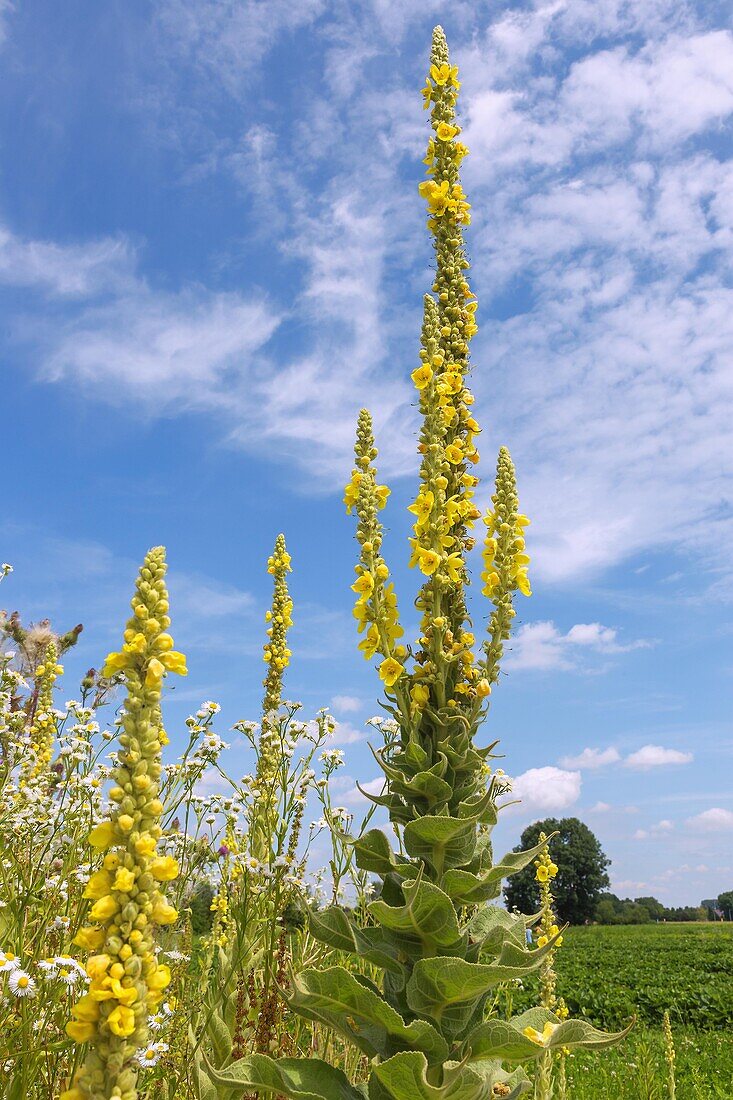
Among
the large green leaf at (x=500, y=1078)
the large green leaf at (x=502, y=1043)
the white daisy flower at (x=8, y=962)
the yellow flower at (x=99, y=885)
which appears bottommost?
the large green leaf at (x=500, y=1078)

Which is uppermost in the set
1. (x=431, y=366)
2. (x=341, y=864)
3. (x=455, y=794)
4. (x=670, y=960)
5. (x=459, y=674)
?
(x=431, y=366)

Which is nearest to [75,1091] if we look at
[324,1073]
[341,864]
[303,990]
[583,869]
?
[303,990]

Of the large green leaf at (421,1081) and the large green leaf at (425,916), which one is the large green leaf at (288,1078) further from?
the large green leaf at (425,916)

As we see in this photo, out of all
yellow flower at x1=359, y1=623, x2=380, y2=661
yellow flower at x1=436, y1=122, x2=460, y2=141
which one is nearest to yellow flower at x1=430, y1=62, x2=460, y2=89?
yellow flower at x1=436, y1=122, x2=460, y2=141

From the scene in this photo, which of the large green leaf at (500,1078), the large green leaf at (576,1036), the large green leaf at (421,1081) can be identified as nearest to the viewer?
the large green leaf at (421,1081)

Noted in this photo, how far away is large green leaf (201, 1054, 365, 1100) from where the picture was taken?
2.84 meters

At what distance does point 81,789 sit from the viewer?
4914mm

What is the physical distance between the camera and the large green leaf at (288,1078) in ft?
9.32

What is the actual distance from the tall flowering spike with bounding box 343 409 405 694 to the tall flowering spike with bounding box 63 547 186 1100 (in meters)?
1.56

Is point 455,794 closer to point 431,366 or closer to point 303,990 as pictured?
point 303,990

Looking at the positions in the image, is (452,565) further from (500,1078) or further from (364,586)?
(500,1078)

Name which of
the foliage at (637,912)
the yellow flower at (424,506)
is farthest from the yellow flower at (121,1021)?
the foliage at (637,912)

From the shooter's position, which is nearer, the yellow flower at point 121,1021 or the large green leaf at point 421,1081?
the yellow flower at point 121,1021

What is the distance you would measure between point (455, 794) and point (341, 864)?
192cm
